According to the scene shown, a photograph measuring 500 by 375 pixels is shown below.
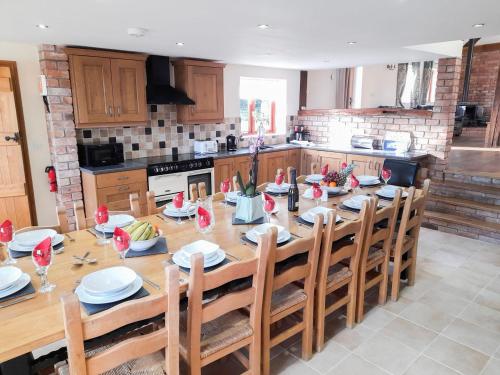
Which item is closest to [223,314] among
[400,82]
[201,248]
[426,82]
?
[201,248]

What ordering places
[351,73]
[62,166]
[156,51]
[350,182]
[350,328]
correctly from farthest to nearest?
[351,73]
[156,51]
[62,166]
[350,182]
[350,328]

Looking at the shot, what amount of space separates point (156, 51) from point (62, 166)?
161 centimetres

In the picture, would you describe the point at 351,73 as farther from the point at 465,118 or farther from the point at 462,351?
the point at 462,351

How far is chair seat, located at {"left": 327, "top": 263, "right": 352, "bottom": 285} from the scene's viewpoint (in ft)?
7.66

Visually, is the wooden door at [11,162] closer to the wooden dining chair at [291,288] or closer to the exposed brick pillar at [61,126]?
the exposed brick pillar at [61,126]

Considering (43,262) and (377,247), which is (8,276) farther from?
(377,247)

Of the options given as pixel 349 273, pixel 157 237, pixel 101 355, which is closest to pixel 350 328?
pixel 349 273

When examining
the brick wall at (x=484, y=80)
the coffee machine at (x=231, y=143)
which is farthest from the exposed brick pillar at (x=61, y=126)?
the brick wall at (x=484, y=80)

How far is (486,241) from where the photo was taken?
4176 millimetres

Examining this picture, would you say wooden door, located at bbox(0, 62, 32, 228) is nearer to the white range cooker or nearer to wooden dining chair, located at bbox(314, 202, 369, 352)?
the white range cooker

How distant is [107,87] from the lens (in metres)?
3.82

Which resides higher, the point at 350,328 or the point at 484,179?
the point at 484,179

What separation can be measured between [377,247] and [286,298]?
3.81ft

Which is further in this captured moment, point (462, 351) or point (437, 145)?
point (437, 145)
